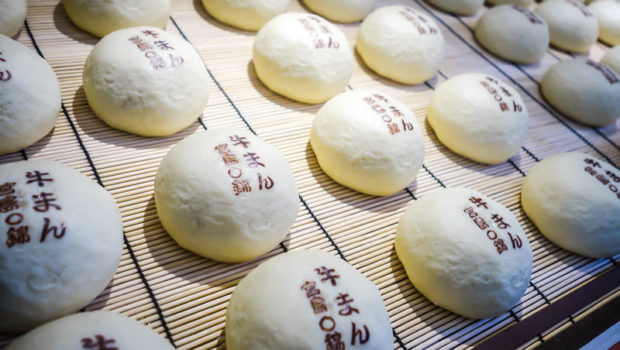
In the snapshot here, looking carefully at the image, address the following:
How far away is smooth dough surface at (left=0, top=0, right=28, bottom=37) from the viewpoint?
1.51 meters

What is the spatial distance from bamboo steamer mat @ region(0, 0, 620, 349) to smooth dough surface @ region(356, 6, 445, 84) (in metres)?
0.08

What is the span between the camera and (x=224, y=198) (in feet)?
4.01

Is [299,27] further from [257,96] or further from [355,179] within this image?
[355,179]

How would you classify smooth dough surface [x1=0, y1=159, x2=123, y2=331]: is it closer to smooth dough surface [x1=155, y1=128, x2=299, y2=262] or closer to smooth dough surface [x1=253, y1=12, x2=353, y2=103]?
smooth dough surface [x1=155, y1=128, x2=299, y2=262]

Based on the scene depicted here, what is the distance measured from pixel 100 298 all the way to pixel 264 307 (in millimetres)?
505

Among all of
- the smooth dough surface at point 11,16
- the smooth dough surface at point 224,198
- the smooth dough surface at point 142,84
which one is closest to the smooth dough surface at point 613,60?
the smooth dough surface at point 224,198

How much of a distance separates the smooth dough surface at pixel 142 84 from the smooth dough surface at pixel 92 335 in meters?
0.76

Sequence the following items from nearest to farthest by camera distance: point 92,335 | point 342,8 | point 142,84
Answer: point 92,335
point 142,84
point 342,8

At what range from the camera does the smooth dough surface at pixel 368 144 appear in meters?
1.54

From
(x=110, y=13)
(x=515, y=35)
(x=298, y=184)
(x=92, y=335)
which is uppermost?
(x=110, y=13)

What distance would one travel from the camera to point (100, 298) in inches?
45.9

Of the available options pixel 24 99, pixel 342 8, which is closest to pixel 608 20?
pixel 342 8

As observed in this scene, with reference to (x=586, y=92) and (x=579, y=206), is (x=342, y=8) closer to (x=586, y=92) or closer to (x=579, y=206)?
(x=586, y=92)

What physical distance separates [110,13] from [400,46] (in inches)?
53.8
